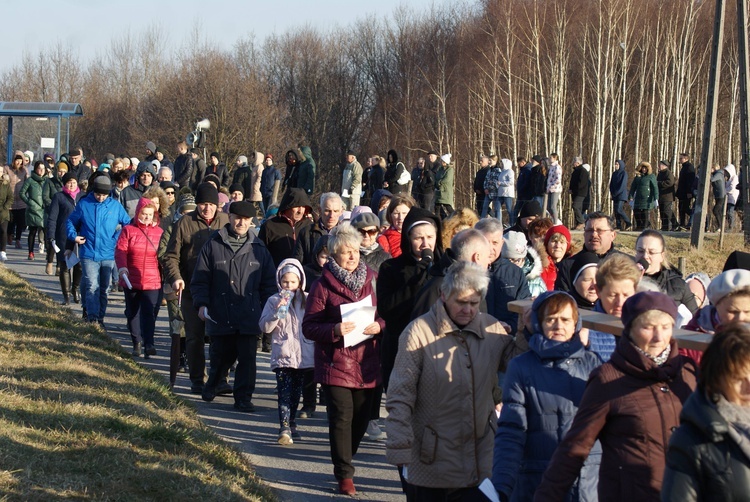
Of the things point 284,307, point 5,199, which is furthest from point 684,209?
point 284,307

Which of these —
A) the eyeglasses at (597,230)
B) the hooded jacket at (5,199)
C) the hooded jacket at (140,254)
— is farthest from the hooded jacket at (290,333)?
the hooded jacket at (5,199)

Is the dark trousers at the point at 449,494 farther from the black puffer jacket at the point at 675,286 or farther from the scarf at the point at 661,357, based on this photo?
the black puffer jacket at the point at 675,286

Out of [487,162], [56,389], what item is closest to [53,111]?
[487,162]

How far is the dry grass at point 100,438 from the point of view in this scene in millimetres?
6590

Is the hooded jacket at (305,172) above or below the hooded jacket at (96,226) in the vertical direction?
above

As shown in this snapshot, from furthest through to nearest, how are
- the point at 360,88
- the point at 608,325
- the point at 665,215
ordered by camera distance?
the point at 360,88 < the point at 665,215 < the point at 608,325

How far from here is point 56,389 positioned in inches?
357

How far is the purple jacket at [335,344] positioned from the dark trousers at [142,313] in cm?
516

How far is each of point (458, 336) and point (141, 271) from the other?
7.48 m

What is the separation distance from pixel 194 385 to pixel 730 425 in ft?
26.9

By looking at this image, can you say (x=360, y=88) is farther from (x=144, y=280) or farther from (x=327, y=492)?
(x=327, y=492)

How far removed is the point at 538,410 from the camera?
4.89 m

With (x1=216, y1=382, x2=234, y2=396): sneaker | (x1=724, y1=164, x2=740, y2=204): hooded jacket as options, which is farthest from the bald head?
(x1=724, y1=164, x2=740, y2=204): hooded jacket

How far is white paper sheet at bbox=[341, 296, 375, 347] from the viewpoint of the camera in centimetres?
776
